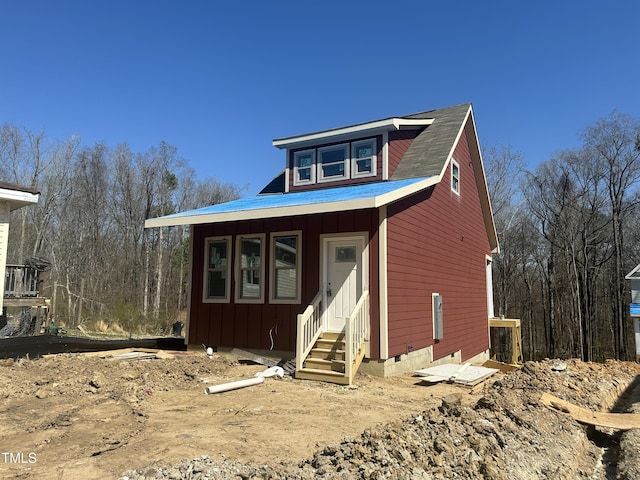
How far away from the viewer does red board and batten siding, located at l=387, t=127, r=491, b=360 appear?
360 inches

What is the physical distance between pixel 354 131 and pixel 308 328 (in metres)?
5.63

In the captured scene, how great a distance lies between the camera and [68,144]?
3077 cm

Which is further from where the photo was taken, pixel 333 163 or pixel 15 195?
pixel 333 163

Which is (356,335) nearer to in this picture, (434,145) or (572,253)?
(434,145)

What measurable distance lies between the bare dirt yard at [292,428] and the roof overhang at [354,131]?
641 centimetres

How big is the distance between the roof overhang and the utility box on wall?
4.44m

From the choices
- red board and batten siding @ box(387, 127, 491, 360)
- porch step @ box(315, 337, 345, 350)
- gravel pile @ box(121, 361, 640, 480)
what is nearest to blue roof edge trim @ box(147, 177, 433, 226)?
red board and batten siding @ box(387, 127, 491, 360)

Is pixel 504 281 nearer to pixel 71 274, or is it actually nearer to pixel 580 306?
pixel 580 306

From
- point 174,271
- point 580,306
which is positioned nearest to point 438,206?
point 580,306

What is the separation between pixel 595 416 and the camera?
19.9 ft

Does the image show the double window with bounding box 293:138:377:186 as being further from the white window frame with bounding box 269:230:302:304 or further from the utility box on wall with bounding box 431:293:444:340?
the utility box on wall with bounding box 431:293:444:340

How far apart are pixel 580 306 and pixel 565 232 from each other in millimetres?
4460

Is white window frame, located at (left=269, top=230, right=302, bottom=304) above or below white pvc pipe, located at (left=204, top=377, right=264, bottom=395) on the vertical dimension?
above

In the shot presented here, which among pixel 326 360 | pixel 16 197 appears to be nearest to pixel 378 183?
pixel 326 360
